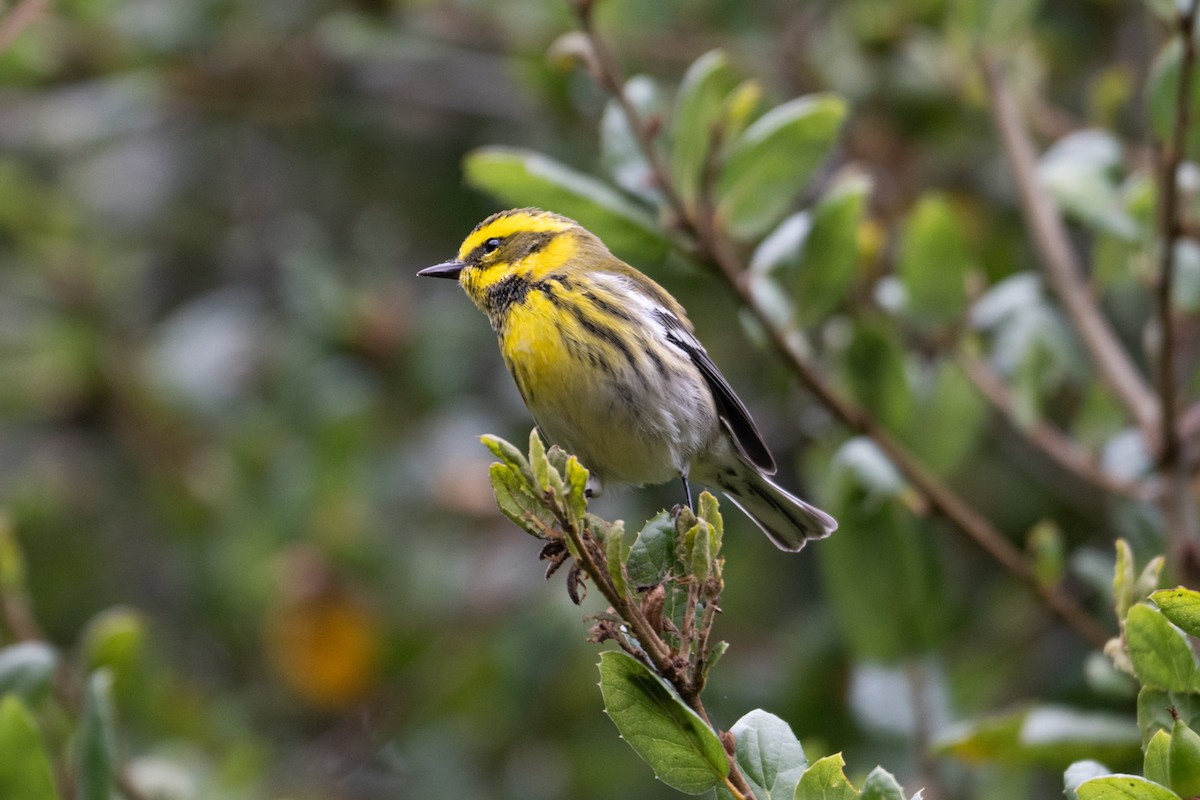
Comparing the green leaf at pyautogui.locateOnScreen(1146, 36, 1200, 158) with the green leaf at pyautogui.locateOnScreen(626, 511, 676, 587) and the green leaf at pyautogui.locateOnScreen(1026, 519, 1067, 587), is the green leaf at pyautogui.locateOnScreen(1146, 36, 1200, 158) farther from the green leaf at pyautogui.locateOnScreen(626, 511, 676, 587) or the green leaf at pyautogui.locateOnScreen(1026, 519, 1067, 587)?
the green leaf at pyautogui.locateOnScreen(626, 511, 676, 587)

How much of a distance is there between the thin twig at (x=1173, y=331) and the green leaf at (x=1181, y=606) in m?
1.27

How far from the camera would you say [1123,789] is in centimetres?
165

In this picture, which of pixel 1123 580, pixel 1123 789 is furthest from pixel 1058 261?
pixel 1123 789

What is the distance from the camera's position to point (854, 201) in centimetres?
313

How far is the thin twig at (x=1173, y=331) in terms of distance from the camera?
107 inches

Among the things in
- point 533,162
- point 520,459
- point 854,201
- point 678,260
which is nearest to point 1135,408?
point 854,201

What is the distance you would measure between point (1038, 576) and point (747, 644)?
6.74 ft

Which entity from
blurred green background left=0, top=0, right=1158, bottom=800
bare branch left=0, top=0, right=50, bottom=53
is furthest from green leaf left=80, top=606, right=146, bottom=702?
bare branch left=0, top=0, right=50, bottom=53

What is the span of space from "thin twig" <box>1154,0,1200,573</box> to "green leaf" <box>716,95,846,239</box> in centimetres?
65

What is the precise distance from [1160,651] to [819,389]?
52.2 inches

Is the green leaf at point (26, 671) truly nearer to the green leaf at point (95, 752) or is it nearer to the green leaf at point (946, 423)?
the green leaf at point (95, 752)

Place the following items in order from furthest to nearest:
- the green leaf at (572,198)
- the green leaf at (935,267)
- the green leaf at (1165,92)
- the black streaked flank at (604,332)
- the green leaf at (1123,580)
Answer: the green leaf at (935,267) → the black streaked flank at (604,332) → the green leaf at (572,198) → the green leaf at (1165,92) → the green leaf at (1123,580)

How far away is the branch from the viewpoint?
333 centimetres

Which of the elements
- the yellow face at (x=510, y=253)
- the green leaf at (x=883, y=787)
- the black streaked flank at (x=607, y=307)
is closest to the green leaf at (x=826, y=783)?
the green leaf at (x=883, y=787)
